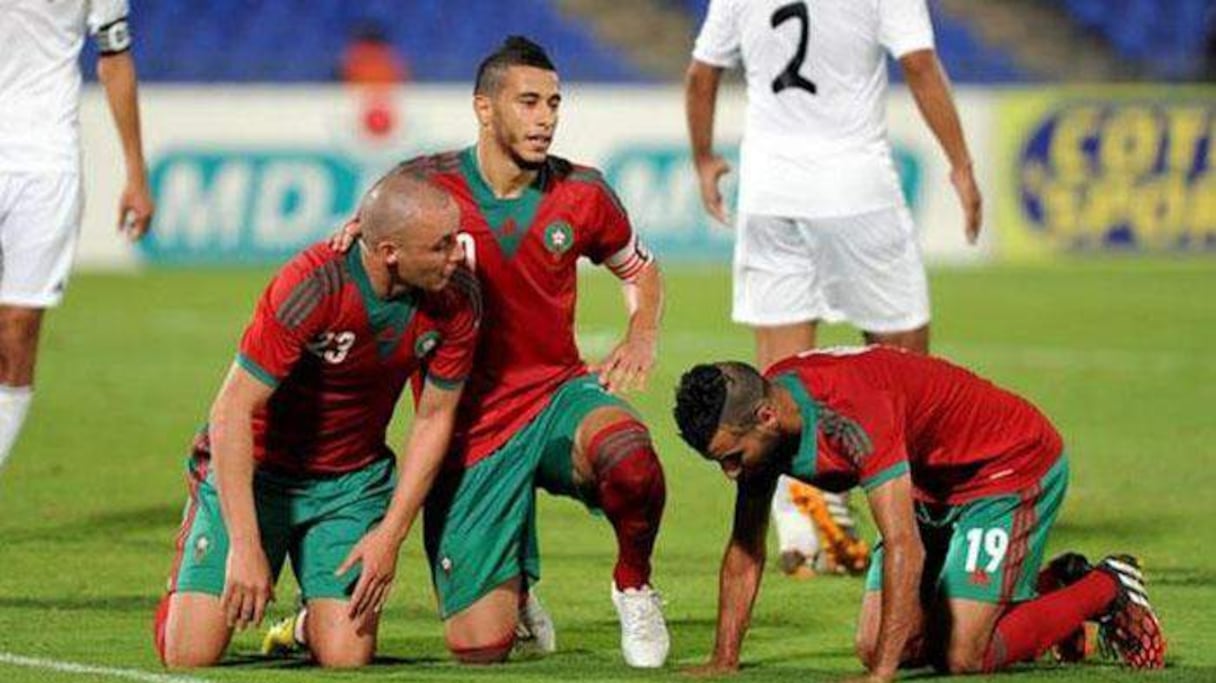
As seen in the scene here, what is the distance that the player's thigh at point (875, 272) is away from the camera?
11.1m

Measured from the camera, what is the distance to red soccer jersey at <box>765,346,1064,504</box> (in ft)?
26.2

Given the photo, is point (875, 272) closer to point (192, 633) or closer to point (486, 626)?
point (486, 626)

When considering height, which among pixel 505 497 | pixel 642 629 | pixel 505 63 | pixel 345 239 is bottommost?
pixel 642 629

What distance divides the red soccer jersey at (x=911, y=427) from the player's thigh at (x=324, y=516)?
151 centimetres

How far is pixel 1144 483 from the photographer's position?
13.1 metres

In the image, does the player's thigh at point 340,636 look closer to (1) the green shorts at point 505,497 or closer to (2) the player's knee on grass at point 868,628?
(1) the green shorts at point 505,497

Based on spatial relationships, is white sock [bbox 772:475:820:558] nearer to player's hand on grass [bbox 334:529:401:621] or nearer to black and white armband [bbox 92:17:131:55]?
player's hand on grass [bbox 334:529:401:621]

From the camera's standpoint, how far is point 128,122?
33.6 ft

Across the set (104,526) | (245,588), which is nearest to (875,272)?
(104,526)

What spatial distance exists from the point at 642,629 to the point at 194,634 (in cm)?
129

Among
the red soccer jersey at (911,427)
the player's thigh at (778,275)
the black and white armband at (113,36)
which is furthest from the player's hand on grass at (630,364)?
the black and white armband at (113,36)

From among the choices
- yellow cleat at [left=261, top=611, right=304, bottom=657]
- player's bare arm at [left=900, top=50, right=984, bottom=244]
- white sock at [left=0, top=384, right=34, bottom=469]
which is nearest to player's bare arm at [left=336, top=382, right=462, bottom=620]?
yellow cleat at [left=261, top=611, right=304, bottom=657]

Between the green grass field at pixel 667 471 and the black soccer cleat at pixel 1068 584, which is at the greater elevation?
the black soccer cleat at pixel 1068 584

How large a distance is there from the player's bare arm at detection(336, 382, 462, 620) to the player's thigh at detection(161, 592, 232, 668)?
39 cm
